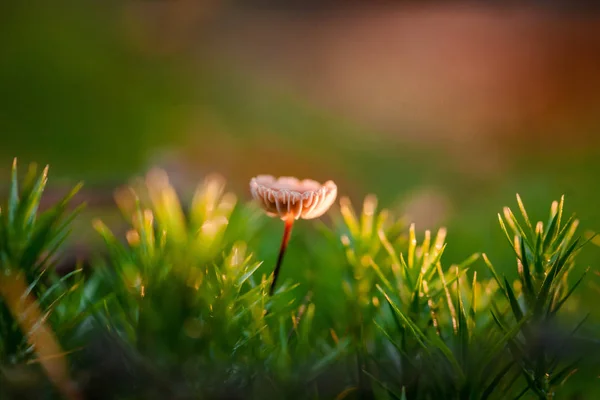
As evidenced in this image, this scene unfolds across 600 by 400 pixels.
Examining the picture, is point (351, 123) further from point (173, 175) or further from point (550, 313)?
point (550, 313)

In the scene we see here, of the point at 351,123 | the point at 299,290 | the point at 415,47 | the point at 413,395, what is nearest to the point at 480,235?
the point at 299,290

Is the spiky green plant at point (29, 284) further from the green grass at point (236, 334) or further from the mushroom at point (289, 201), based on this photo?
the mushroom at point (289, 201)

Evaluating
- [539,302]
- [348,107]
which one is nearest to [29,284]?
[539,302]

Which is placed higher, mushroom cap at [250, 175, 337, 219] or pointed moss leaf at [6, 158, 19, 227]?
pointed moss leaf at [6, 158, 19, 227]

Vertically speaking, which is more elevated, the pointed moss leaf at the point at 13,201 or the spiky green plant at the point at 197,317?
the pointed moss leaf at the point at 13,201

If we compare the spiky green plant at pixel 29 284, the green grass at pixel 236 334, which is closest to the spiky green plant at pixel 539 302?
the green grass at pixel 236 334

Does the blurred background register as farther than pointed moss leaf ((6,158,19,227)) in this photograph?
Yes

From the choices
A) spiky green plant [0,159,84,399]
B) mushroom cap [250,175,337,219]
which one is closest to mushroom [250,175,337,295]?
mushroom cap [250,175,337,219]

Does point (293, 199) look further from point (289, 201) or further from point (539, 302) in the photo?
point (539, 302)

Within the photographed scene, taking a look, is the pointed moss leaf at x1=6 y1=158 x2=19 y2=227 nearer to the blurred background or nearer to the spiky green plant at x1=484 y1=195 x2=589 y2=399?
the spiky green plant at x1=484 y1=195 x2=589 y2=399

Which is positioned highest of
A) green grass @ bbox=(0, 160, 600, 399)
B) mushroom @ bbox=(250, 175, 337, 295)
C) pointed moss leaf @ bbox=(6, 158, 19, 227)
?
pointed moss leaf @ bbox=(6, 158, 19, 227)

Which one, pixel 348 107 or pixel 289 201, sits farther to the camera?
pixel 348 107

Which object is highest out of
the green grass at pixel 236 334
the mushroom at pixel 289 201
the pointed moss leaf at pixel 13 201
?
the pointed moss leaf at pixel 13 201
